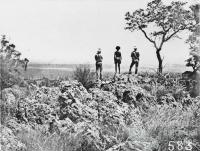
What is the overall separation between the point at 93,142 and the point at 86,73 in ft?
20.6

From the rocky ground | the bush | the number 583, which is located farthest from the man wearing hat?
the number 583

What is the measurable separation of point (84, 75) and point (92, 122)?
4.96 m

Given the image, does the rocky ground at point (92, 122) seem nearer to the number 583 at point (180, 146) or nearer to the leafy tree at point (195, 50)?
the number 583 at point (180, 146)

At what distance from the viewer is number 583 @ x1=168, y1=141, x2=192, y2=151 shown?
8.17 metres

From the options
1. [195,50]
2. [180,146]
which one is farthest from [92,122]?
[195,50]

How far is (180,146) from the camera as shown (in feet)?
27.1

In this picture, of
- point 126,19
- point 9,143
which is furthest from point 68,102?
point 126,19

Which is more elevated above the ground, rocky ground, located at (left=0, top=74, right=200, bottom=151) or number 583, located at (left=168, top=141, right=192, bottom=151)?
rocky ground, located at (left=0, top=74, right=200, bottom=151)

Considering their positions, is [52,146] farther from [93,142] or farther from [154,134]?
[154,134]

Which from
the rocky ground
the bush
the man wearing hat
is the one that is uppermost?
the man wearing hat

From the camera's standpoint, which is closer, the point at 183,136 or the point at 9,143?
the point at 9,143

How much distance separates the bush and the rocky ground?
2131 mm

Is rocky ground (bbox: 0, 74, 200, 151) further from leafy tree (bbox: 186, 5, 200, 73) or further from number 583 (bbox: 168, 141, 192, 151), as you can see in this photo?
leafy tree (bbox: 186, 5, 200, 73)

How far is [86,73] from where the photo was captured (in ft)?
45.5
